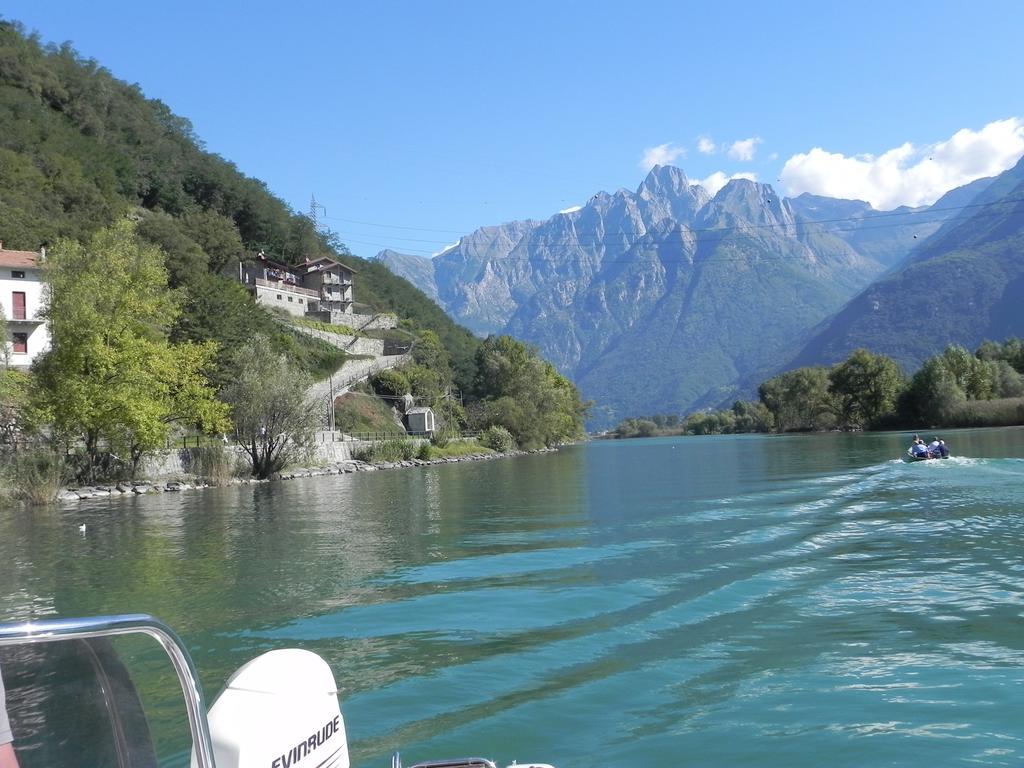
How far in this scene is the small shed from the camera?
7950cm

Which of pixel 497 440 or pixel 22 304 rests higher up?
pixel 22 304

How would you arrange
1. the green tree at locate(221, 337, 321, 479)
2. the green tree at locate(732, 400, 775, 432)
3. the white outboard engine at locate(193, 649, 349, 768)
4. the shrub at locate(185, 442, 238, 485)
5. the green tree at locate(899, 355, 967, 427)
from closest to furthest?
1. the white outboard engine at locate(193, 649, 349, 768)
2. the shrub at locate(185, 442, 238, 485)
3. the green tree at locate(221, 337, 321, 479)
4. the green tree at locate(899, 355, 967, 427)
5. the green tree at locate(732, 400, 775, 432)

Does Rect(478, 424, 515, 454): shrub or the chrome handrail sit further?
Rect(478, 424, 515, 454): shrub

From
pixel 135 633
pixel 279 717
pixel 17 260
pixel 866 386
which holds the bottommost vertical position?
pixel 279 717

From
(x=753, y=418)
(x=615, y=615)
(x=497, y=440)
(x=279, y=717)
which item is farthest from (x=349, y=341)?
(x=753, y=418)

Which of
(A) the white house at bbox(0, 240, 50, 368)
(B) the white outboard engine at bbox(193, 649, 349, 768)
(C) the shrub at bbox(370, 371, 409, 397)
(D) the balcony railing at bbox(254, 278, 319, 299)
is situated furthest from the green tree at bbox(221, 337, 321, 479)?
(D) the balcony railing at bbox(254, 278, 319, 299)

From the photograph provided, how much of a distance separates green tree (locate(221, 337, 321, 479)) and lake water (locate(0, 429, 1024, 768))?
1896 centimetres

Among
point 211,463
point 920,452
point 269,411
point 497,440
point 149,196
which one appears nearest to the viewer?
point 920,452

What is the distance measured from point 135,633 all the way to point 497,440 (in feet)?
268

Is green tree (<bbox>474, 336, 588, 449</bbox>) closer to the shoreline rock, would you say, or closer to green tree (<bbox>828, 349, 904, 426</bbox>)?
the shoreline rock

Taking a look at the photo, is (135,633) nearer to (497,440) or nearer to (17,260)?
(17,260)

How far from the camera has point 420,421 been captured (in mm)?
79938

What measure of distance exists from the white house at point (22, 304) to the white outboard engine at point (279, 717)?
170 ft

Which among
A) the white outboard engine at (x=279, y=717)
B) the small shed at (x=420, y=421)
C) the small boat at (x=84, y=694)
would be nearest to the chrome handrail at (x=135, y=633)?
the small boat at (x=84, y=694)
